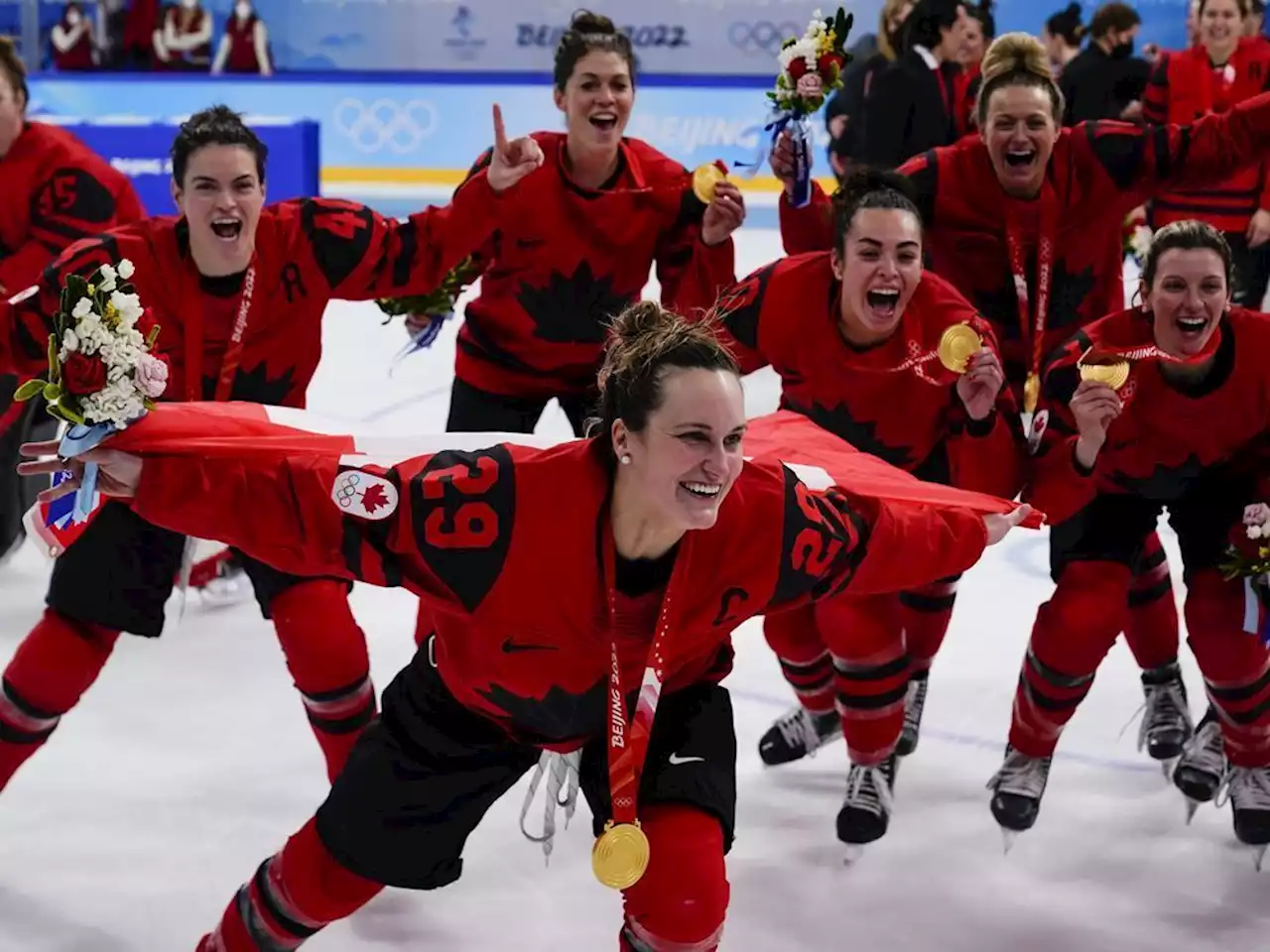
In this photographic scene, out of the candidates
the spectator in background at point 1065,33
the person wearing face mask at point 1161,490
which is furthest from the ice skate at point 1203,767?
the spectator in background at point 1065,33

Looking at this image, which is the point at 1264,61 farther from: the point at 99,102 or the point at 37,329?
the point at 99,102

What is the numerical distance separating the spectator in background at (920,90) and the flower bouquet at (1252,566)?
8.58ft

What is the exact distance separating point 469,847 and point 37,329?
1.38 meters

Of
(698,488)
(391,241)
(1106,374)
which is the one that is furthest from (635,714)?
(391,241)

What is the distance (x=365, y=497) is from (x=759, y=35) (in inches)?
509

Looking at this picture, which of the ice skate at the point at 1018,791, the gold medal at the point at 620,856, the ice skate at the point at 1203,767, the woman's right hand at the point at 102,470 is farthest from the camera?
the ice skate at the point at 1203,767

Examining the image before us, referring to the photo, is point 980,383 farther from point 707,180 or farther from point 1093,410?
point 707,180

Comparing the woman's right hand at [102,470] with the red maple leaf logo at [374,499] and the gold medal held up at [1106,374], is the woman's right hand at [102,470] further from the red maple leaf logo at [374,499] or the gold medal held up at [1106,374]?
the gold medal held up at [1106,374]

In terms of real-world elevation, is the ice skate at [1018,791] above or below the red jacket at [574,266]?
below

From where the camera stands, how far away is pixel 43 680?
346cm

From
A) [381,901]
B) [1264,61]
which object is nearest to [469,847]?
[381,901]

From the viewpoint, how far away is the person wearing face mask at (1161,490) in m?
3.44

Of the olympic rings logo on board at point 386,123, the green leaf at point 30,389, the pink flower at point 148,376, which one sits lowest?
the olympic rings logo on board at point 386,123

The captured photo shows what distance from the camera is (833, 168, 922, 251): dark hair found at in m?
3.60
